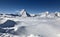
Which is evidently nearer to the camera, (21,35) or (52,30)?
(21,35)

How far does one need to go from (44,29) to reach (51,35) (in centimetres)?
412

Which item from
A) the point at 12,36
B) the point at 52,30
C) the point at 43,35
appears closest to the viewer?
the point at 12,36

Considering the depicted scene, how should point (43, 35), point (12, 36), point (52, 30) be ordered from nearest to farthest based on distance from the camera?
point (12, 36) < point (43, 35) < point (52, 30)

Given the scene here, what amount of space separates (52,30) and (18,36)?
269 inches

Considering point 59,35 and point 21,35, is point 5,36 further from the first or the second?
point 59,35

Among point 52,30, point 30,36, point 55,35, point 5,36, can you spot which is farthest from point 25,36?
point 52,30

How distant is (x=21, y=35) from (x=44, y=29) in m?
6.35

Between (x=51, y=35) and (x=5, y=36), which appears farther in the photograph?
(x=51, y=35)

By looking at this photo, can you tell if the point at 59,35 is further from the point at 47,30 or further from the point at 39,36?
the point at 47,30

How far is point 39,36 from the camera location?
23562 millimetres

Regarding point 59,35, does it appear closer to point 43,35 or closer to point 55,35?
point 55,35

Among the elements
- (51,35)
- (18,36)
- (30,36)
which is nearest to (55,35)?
(51,35)

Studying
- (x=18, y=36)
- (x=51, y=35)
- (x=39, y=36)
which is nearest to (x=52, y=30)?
(x=51, y=35)

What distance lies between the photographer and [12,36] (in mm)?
A: 22719
